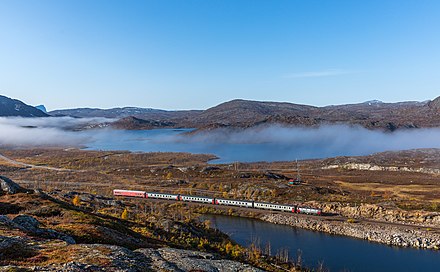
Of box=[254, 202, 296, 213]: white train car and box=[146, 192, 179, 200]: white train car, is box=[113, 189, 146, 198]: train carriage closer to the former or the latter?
box=[146, 192, 179, 200]: white train car

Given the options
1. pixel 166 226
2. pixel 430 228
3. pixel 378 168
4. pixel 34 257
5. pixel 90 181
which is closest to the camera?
pixel 34 257

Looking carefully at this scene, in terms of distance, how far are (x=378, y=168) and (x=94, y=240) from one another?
124m

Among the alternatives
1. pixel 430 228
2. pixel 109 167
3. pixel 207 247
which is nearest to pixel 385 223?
pixel 430 228

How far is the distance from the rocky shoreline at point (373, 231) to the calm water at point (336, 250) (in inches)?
54.8

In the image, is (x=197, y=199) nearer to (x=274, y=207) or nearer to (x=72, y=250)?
(x=274, y=207)

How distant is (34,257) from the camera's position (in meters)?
15.9

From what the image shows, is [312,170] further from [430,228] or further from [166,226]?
[166,226]

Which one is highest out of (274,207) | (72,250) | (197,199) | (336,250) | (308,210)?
(72,250)

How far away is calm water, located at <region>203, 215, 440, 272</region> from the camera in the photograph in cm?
4788

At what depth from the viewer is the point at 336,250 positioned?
53.9m

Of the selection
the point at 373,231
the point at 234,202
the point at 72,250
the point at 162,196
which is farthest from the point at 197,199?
the point at 72,250

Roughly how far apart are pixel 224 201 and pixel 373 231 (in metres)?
35.4

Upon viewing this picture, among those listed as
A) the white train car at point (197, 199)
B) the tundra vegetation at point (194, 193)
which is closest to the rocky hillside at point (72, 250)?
the tundra vegetation at point (194, 193)

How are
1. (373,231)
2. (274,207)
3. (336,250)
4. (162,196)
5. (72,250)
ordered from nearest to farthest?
(72,250) → (336,250) → (373,231) → (274,207) → (162,196)
